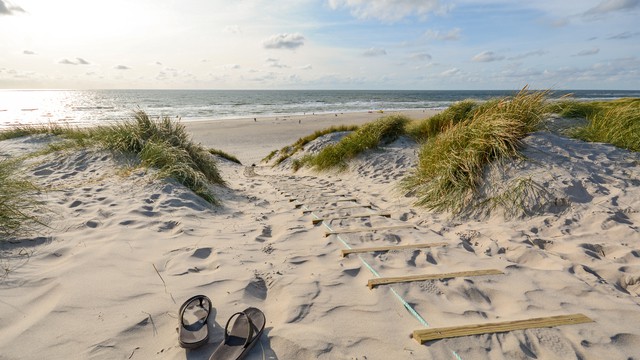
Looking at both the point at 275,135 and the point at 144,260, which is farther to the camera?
the point at 275,135

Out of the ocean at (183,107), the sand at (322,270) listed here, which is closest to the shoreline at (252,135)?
the ocean at (183,107)

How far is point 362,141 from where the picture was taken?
32.5ft

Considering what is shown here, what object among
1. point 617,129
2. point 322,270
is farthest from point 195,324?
point 617,129

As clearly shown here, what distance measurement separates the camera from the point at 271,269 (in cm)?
336

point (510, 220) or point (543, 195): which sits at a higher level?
point (543, 195)

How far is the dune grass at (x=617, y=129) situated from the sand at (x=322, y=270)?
43cm

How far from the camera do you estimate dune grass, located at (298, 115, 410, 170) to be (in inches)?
391

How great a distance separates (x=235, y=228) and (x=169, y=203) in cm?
124

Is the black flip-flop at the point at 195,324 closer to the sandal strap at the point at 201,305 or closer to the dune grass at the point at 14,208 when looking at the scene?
the sandal strap at the point at 201,305

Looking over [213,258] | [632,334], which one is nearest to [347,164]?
[213,258]

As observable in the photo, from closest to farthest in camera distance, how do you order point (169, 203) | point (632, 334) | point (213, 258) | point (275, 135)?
1. point (632, 334)
2. point (213, 258)
3. point (169, 203)
4. point (275, 135)

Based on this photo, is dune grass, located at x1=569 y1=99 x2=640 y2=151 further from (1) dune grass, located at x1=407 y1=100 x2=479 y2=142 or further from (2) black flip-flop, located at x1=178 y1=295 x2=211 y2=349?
(2) black flip-flop, located at x1=178 y1=295 x2=211 y2=349

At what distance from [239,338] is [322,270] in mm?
1223

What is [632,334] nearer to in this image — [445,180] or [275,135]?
[445,180]
